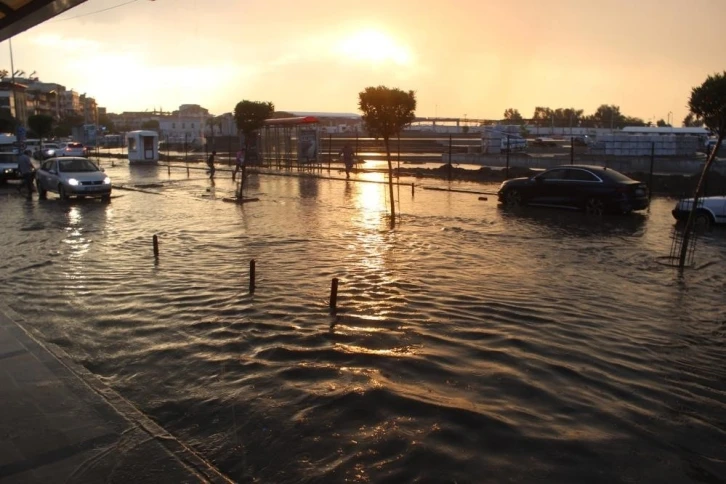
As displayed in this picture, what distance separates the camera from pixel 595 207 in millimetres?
19125

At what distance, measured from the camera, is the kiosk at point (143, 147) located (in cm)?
5088

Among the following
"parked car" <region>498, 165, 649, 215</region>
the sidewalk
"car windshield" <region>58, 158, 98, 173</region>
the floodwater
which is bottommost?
the floodwater

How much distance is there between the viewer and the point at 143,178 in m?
35.5

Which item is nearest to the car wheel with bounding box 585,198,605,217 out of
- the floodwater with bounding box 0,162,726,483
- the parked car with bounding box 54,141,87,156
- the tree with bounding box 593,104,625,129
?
the floodwater with bounding box 0,162,726,483

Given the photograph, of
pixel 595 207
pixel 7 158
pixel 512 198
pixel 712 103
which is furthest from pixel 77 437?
pixel 7 158

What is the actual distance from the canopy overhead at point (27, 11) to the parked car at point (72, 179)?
18.1m

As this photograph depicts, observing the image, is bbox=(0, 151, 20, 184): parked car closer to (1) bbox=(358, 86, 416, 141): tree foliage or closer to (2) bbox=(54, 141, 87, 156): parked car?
(1) bbox=(358, 86, 416, 141): tree foliage

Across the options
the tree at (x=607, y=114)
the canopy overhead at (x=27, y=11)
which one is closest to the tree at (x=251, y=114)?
the canopy overhead at (x=27, y=11)

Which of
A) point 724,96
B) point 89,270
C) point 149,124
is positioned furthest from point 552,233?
point 149,124

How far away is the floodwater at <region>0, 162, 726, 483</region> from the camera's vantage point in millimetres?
4785

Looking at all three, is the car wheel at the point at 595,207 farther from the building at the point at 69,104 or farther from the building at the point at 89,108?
the building at the point at 89,108

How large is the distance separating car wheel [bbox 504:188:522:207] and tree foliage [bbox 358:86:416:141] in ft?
14.0

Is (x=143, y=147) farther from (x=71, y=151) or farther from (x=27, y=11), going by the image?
(x=27, y=11)

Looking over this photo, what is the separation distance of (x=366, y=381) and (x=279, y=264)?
5.90 meters
